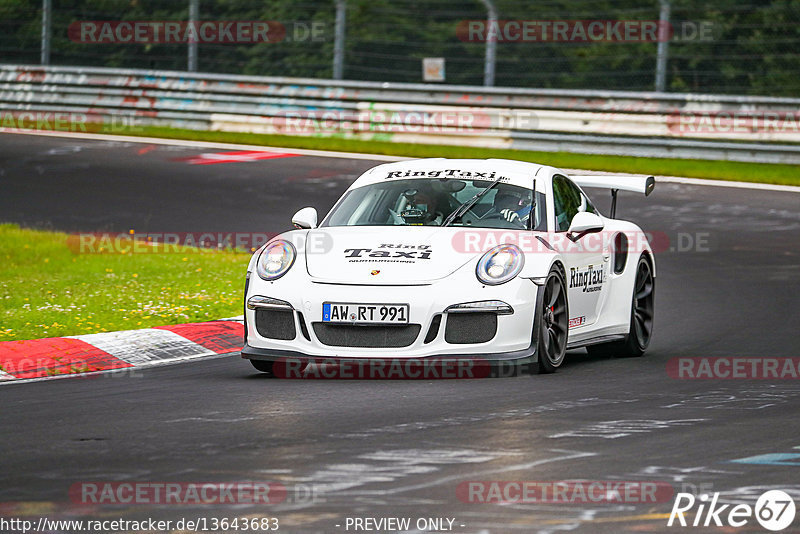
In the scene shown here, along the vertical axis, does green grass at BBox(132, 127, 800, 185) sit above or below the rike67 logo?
above

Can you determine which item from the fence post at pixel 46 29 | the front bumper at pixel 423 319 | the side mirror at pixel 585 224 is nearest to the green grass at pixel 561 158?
the fence post at pixel 46 29

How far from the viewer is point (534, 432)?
6.41 m

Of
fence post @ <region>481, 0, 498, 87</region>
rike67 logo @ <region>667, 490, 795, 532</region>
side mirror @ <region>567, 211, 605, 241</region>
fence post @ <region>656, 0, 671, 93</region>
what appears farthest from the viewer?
Answer: fence post @ <region>481, 0, 498, 87</region>

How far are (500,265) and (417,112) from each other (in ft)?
46.9

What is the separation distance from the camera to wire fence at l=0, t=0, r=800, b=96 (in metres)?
22.7

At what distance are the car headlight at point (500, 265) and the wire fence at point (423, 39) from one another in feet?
45.3

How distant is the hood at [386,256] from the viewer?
8.08m

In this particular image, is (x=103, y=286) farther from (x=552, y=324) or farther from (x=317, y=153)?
(x=317, y=153)

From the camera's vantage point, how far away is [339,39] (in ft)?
75.0

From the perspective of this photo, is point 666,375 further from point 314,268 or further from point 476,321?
point 314,268

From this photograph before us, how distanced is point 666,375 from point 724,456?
8.85 feet
